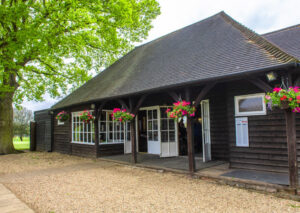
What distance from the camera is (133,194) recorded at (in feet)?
13.3

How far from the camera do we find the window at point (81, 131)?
29.4 ft

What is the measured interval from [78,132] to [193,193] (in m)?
7.02

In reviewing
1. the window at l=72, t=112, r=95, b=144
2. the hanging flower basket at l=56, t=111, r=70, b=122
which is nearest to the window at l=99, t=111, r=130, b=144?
the window at l=72, t=112, r=95, b=144

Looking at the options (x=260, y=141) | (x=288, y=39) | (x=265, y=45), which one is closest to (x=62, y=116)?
(x=260, y=141)

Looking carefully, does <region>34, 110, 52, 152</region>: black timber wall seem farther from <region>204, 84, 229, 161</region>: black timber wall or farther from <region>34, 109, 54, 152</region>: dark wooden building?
<region>204, 84, 229, 161</region>: black timber wall

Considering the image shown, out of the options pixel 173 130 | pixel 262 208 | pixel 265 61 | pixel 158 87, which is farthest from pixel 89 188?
pixel 265 61

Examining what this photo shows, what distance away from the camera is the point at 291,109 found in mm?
3615

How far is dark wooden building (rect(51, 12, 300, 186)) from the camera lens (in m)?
4.65

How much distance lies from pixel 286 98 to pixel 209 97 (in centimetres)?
323

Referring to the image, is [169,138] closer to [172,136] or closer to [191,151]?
[172,136]

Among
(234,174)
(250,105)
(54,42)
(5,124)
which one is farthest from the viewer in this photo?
(5,124)

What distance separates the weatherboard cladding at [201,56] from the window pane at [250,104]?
1044 mm

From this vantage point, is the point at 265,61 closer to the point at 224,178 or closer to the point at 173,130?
the point at 224,178

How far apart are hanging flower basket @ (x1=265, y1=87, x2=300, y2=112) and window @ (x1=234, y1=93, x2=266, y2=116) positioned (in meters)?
1.43
